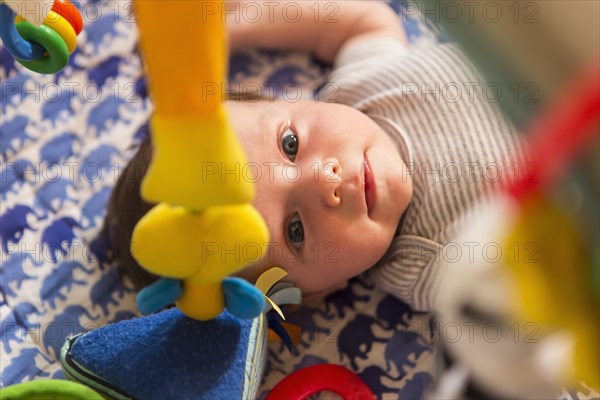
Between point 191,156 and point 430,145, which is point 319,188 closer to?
point 430,145

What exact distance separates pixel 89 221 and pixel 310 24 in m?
0.50

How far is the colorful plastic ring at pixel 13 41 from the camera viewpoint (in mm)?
615

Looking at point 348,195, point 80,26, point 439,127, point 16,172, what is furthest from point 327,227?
point 16,172

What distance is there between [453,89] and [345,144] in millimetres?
223

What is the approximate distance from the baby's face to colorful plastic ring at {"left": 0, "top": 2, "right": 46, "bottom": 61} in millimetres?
235

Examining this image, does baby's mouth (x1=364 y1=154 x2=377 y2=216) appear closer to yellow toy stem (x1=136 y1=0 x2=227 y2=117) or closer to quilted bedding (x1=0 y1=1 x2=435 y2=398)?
quilted bedding (x1=0 y1=1 x2=435 y2=398)

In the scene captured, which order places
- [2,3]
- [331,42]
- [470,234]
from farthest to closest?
1. [331,42]
2. [2,3]
3. [470,234]

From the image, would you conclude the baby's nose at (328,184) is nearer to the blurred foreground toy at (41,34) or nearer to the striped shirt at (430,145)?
the striped shirt at (430,145)

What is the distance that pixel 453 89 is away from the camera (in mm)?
916

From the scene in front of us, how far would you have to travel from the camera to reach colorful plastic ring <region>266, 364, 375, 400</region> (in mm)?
804

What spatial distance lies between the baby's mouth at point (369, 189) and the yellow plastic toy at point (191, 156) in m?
0.33

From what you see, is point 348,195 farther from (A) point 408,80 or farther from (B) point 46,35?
(B) point 46,35

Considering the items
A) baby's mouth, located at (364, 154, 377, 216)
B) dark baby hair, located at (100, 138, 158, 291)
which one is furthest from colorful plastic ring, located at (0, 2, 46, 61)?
baby's mouth, located at (364, 154, 377, 216)

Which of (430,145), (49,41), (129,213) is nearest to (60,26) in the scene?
(49,41)
